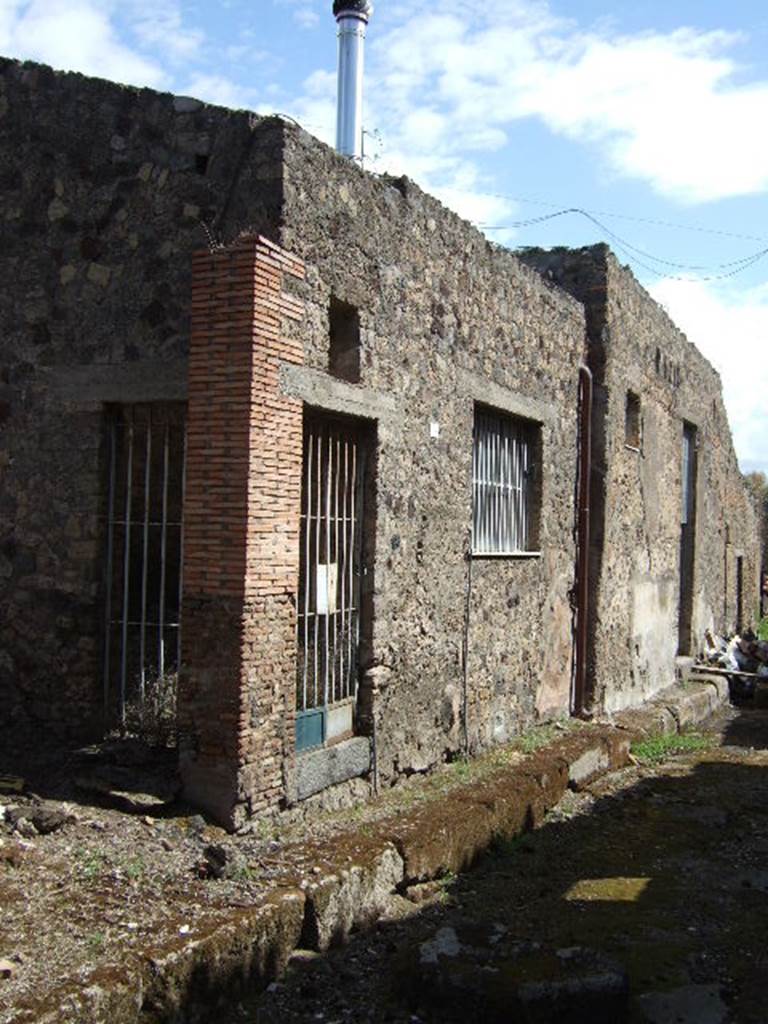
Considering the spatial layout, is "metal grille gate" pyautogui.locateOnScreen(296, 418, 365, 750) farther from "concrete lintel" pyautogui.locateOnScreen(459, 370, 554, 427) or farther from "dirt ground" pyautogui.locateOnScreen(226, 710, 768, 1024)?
"concrete lintel" pyautogui.locateOnScreen(459, 370, 554, 427)

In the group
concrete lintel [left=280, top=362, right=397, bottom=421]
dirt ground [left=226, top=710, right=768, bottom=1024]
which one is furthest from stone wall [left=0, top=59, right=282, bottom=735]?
dirt ground [left=226, top=710, right=768, bottom=1024]

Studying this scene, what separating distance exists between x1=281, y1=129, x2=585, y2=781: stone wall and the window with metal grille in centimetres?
14

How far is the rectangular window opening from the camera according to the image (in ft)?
22.3

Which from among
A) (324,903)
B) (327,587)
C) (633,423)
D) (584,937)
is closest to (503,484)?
(327,587)

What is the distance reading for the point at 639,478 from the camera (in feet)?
41.5

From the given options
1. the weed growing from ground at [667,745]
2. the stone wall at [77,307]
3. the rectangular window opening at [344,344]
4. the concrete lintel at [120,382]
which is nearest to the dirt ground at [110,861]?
the stone wall at [77,307]

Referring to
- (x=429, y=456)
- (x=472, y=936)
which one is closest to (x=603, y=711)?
(x=429, y=456)

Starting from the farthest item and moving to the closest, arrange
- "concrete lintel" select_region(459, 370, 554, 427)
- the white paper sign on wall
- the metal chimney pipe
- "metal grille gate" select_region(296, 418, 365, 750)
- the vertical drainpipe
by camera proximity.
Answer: the vertical drainpipe, the metal chimney pipe, "concrete lintel" select_region(459, 370, 554, 427), the white paper sign on wall, "metal grille gate" select_region(296, 418, 365, 750)

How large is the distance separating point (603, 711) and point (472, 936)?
21.1 feet

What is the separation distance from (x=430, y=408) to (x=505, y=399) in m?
1.51

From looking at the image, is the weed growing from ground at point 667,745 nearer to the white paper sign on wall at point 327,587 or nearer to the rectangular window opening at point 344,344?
the white paper sign on wall at point 327,587

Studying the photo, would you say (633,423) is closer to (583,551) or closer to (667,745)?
(583,551)

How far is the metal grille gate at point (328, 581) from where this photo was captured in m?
6.55

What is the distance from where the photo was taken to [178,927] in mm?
4453
